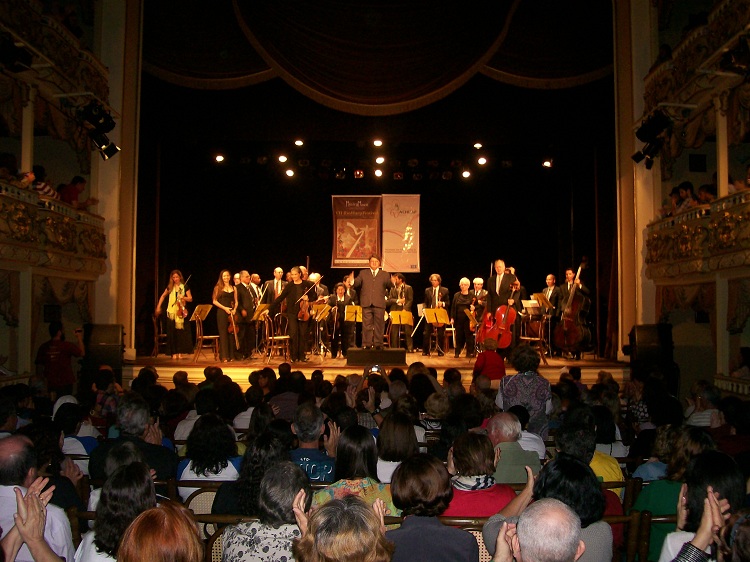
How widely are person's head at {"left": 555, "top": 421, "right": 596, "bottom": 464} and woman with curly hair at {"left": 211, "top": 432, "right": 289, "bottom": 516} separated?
56.7 inches

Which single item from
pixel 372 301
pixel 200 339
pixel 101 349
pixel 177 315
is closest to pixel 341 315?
pixel 372 301

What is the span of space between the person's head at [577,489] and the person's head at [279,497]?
927 millimetres

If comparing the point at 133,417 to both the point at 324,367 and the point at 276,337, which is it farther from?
the point at 276,337

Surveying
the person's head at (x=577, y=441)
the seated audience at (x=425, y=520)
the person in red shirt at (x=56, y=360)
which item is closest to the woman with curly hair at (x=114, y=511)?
the seated audience at (x=425, y=520)

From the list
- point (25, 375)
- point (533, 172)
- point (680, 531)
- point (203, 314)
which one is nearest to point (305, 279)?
point (203, 314)

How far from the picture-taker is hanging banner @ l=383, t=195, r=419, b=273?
15.2 m

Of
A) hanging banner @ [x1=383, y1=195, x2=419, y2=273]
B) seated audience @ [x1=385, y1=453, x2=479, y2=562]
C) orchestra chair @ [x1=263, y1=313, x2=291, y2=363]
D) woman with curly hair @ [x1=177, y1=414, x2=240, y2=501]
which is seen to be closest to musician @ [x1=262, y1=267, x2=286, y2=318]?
orchestra chair @ [x1=263, y1=313, x2=291, y2=363]

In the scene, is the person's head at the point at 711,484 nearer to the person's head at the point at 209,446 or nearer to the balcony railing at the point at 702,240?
the person's head at the point at 209,446

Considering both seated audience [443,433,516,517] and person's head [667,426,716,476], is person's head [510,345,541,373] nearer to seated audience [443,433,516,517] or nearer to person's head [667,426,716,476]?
person's head [667,426,716,476]

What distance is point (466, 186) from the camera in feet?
55.3

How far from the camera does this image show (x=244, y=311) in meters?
12.4

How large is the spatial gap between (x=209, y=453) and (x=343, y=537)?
2030 mm

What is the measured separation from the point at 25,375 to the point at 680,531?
356 inches

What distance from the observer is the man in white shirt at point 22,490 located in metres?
2.89
